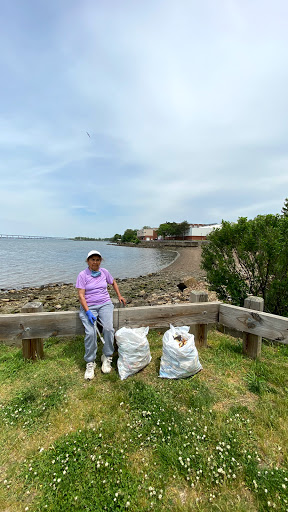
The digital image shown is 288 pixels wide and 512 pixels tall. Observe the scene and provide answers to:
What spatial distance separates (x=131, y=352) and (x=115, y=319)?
0.62m

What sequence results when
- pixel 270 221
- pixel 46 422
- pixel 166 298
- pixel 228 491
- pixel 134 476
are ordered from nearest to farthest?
pixel 228 491 < pixel 134 476 < pixel 46 422 < pixel 270 221 < pixel 166 298

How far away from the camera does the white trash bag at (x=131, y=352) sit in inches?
120

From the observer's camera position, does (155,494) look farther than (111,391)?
No

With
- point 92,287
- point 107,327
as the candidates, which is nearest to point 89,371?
point 107,327

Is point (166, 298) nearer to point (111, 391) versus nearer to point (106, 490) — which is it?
point (111, 391)

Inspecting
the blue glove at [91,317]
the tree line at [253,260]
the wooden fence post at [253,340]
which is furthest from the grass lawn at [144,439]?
the tree line at [253,260]

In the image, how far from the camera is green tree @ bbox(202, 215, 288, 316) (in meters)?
4.05

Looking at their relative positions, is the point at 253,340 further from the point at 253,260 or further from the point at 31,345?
the point at 31,345

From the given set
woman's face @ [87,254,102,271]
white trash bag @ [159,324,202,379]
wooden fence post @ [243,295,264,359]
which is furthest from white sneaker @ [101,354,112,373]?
wooden fence post @ [243,295,264,359]

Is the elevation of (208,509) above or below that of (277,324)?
below

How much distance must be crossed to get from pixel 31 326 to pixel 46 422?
1.31 metres

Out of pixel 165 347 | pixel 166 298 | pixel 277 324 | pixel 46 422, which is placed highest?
pixel 277 324

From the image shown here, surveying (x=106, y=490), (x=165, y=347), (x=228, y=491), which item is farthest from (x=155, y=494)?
(x=165, y=347)

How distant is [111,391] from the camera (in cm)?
276
